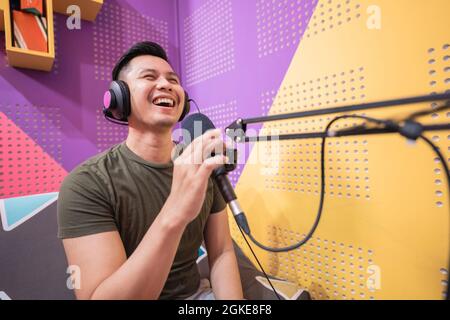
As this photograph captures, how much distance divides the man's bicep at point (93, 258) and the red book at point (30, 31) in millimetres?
1019

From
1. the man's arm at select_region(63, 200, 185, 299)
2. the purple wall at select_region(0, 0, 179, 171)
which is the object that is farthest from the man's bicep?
the purple wall at select_region(0, 0, 179, 171)

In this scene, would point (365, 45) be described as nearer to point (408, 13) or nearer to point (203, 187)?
point (408, 13)

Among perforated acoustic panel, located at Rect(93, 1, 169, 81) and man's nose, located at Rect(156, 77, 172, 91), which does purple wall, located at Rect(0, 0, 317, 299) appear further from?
man's nose, located at Rect(156, 77, 172, 91)

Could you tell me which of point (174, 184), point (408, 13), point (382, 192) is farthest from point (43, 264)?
point (408, 13)

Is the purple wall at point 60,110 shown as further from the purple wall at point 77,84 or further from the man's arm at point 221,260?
the man's arm at point 221,260

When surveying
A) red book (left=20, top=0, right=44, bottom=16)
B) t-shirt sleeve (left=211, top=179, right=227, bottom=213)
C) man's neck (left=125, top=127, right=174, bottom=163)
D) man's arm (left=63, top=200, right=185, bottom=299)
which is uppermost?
red book (left=20, top=0, right=44, bottom=16)

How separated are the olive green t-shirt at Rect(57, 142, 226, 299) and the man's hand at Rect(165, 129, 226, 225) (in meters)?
0.24

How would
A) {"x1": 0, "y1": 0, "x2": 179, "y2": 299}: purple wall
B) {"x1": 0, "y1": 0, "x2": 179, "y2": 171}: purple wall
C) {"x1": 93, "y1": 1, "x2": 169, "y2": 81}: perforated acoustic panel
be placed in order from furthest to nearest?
{"x1": 93, "y1": 1, "x2": 169, "y2": 81}: perforated acoustic panel, {"x1": 0, "y1": 0, "x2": 179, "y2": 171}: purple wall, {"x1": 0, "y1": 0, "x2": 179, "y2": 299}: purple wall

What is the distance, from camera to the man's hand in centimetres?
66

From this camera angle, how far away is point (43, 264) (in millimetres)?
1065

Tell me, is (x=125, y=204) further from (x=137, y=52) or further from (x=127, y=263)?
(x=137, y=52)

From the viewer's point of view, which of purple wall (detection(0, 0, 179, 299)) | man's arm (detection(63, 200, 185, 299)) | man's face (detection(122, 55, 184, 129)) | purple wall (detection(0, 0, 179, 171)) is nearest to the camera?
man's arm (detection(63, 200, 185, 299))
